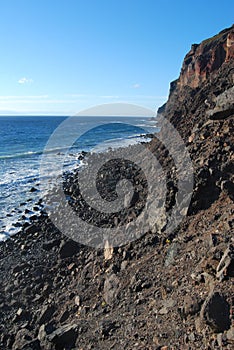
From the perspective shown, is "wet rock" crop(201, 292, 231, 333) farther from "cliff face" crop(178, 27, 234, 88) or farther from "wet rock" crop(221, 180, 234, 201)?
"cliff face" crop(178, 27, 234, 88)

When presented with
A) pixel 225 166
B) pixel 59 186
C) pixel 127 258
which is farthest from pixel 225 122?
pixel 59 186

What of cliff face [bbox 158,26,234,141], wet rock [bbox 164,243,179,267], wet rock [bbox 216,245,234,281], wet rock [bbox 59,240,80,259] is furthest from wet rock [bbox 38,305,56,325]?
cliff face [bbox 158,26,234,141]

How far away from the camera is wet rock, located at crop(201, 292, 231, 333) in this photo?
5039 millimetres

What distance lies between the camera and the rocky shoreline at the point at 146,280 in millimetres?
5613

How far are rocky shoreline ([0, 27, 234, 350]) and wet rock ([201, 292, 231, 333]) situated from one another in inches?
0.6

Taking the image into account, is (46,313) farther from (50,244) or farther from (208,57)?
(208,57)

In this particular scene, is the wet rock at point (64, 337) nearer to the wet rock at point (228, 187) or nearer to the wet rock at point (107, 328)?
the wet rock at point (107, 328)

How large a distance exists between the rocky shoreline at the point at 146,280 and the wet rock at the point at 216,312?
15mm

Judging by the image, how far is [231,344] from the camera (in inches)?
188

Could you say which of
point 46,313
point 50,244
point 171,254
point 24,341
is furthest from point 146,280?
point 50,244

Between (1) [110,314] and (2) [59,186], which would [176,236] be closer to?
(1) [110,314]

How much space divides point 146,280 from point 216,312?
233 centimetres

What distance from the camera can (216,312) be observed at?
16.8 ft

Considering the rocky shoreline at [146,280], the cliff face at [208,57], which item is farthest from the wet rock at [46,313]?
the cliff face at [208,57]
